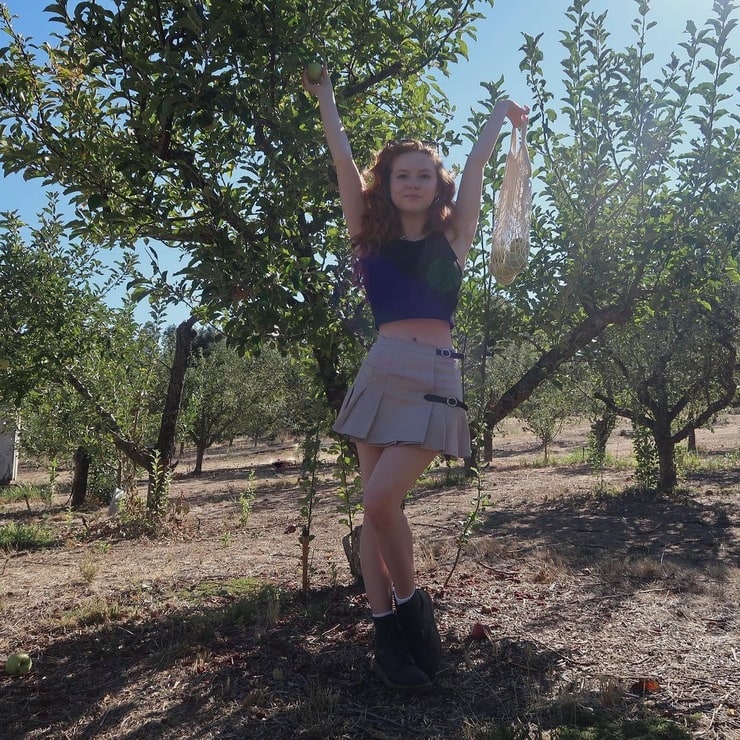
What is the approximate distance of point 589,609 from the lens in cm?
358

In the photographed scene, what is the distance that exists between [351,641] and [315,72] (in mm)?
2665

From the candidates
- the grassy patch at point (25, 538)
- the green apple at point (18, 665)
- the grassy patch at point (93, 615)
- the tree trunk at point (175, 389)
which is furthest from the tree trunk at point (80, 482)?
the green apple at point (18, 665)

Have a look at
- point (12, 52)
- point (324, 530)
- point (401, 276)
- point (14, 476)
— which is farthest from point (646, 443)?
point (14, 476)

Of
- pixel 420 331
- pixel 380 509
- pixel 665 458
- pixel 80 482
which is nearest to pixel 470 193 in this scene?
pixel 420 331

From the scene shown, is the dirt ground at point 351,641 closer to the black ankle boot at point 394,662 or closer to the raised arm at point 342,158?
the black ankle boot at point 394,662

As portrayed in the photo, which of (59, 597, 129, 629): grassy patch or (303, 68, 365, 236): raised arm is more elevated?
(303, 68, 365, 236): raised arm

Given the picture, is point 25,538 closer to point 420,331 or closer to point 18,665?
point 18,665

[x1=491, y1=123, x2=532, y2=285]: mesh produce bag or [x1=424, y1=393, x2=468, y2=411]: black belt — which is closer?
[x1=424, y1=393, x2=468, y2=411]: black belt

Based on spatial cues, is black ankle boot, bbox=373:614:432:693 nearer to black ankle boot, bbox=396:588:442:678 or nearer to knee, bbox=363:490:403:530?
black ankle boot, bbox=396:588:442:678

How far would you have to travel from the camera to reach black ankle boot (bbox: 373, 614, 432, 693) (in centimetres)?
245

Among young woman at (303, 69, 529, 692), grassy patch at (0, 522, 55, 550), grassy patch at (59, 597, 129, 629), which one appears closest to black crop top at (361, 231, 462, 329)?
young woman at (303, 69, 529, 692)

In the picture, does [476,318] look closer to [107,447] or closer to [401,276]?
[401,276]

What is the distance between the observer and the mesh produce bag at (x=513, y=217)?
2957mm

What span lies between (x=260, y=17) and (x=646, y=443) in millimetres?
8829
